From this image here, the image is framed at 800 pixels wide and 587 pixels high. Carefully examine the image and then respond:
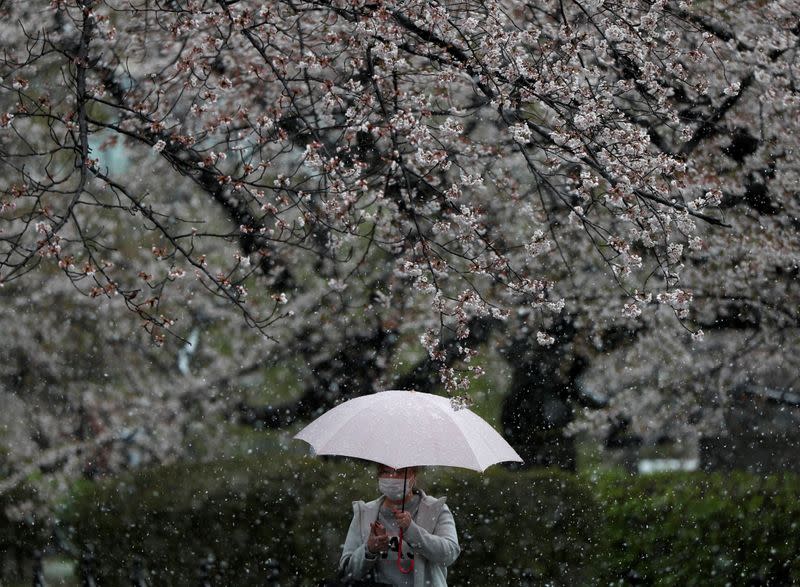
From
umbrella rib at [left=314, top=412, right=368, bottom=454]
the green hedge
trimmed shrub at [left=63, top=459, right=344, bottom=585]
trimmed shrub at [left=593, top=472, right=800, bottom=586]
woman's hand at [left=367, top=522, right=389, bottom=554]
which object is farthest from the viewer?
trimmed shrub at [left=593, top=472, right=800, bottom=586]

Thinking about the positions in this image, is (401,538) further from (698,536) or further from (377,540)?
(698,536)

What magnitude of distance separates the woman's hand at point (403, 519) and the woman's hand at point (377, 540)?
0.06 metres

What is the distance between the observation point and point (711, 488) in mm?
7383

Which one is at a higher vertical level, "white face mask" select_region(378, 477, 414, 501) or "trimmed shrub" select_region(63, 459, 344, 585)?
"trimmed shrub" select_region(63, 459, 344, 585)

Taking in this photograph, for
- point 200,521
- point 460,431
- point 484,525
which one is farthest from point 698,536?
point 460,431

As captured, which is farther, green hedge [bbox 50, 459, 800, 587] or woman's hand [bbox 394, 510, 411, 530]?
green hedge [bbox 50, 459, 800, 587]

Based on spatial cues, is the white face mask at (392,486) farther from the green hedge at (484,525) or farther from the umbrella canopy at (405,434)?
the green hedge at (484,525)

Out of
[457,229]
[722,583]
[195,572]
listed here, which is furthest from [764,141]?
[195,572]

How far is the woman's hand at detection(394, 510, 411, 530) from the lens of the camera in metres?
3.49

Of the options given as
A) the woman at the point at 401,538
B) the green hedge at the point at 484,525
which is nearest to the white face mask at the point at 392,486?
the woman at the point at 401,538

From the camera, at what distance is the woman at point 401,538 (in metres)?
3.51

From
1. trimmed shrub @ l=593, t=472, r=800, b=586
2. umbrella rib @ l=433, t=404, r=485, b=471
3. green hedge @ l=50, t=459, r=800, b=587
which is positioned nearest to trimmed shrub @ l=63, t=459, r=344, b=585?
green hedge @ l=50, t=459, r=800, b=587

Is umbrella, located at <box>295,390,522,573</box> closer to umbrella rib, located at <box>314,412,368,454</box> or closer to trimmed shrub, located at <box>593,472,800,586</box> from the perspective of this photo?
umbrella rib, located at <box>314,412,368,454</box>

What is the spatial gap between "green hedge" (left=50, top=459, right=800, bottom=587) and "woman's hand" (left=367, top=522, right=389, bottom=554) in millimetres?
3007
